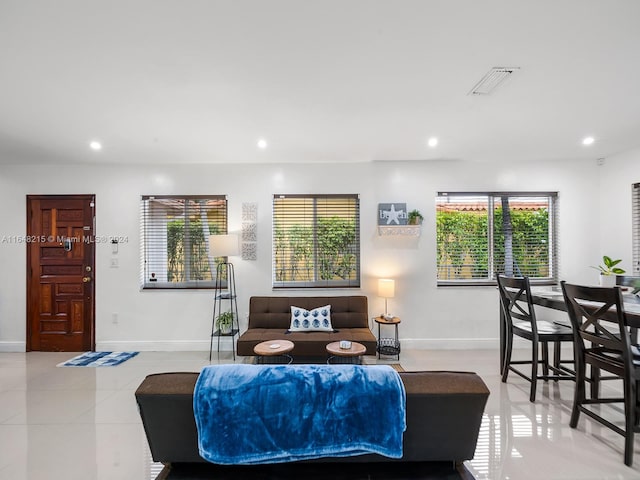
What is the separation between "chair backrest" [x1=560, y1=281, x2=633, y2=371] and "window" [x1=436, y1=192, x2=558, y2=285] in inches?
80.6

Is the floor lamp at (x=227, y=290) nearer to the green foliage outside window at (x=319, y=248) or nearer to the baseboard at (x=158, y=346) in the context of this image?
the baseboard at (x=158, y=346)

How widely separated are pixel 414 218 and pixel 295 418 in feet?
11.5

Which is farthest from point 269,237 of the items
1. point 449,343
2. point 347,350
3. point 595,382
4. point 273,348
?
point 595,382

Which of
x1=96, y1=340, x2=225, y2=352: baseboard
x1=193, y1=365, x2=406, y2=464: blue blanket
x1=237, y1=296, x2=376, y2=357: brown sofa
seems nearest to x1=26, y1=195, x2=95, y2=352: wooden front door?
x1=96, y1=340, x2=225, y2=352: baseboard

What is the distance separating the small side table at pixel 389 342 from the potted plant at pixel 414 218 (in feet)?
4.26

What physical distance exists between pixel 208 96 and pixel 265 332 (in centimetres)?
263

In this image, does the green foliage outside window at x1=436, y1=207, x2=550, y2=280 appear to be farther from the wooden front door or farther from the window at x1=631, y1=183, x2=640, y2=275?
the wooden front door

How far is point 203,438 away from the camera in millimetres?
1348

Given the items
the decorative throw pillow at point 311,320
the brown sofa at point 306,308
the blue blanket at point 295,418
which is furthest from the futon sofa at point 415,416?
the decorative throw pillow at point 311,320

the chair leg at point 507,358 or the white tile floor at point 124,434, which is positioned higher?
the chair leg at point 507,358

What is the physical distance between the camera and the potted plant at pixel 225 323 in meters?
4.21

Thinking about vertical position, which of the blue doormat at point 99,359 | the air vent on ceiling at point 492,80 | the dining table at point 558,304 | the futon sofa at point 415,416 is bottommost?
the blue doormat at point 99,359

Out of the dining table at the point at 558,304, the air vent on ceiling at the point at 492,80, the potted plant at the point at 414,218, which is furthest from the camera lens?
the potted plant at the point at 414,218

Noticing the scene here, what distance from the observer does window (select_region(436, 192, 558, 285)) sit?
14.9 feet
